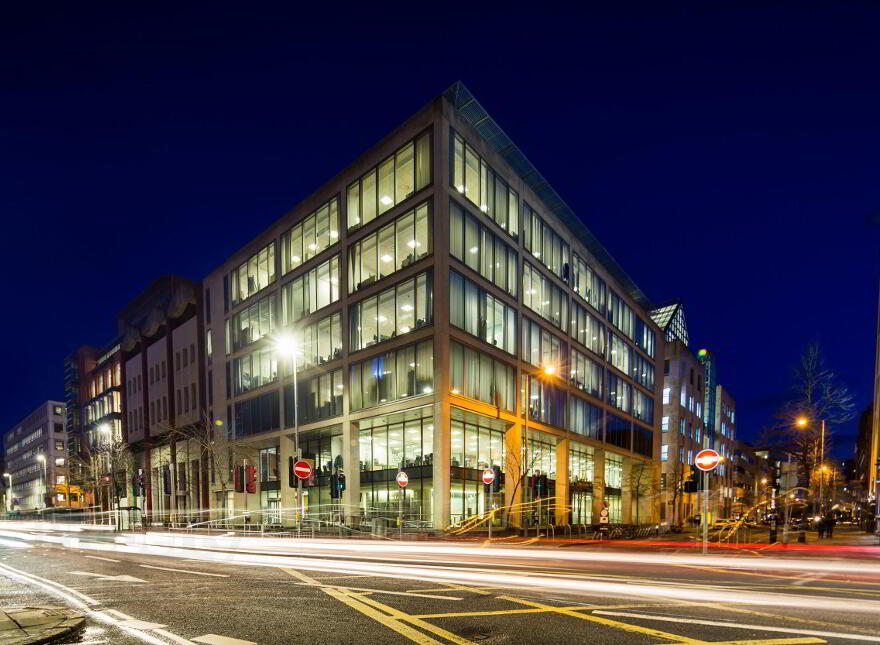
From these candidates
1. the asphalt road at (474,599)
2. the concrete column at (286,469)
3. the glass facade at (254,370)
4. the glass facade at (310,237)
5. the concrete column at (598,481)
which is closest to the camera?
the asphalt road at (474,599)

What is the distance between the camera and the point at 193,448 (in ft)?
199

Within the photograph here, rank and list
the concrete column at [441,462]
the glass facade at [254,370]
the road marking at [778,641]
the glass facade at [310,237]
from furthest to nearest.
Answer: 1. the glass facade at [254,370]
2. the glass facade at [310,237]
3. the concrete column at [441,462]
4. the road marking at [778,641]

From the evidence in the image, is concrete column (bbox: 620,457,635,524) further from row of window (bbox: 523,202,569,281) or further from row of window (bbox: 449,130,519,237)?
row of window (bbox: 449,130,519,237)

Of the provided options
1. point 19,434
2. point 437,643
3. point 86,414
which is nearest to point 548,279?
point 437,643

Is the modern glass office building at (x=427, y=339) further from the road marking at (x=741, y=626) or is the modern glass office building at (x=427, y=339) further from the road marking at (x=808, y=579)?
the road marking at (x=741, y=626)

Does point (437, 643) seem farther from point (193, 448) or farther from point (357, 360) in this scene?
point (193, 448)

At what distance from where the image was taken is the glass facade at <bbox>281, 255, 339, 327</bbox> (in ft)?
135

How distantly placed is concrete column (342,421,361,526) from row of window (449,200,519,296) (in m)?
14.2

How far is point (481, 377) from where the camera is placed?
35969 mm

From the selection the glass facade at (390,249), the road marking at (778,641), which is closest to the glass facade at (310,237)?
the glass facade at (390,249)

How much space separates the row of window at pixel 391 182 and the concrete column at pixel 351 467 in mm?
14806

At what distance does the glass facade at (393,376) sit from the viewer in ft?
109

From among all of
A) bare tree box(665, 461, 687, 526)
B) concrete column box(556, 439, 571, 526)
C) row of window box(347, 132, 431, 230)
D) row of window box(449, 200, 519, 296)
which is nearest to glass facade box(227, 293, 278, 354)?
row of window box(347, 132, 431, 230)

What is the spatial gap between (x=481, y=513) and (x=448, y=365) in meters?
9.77
